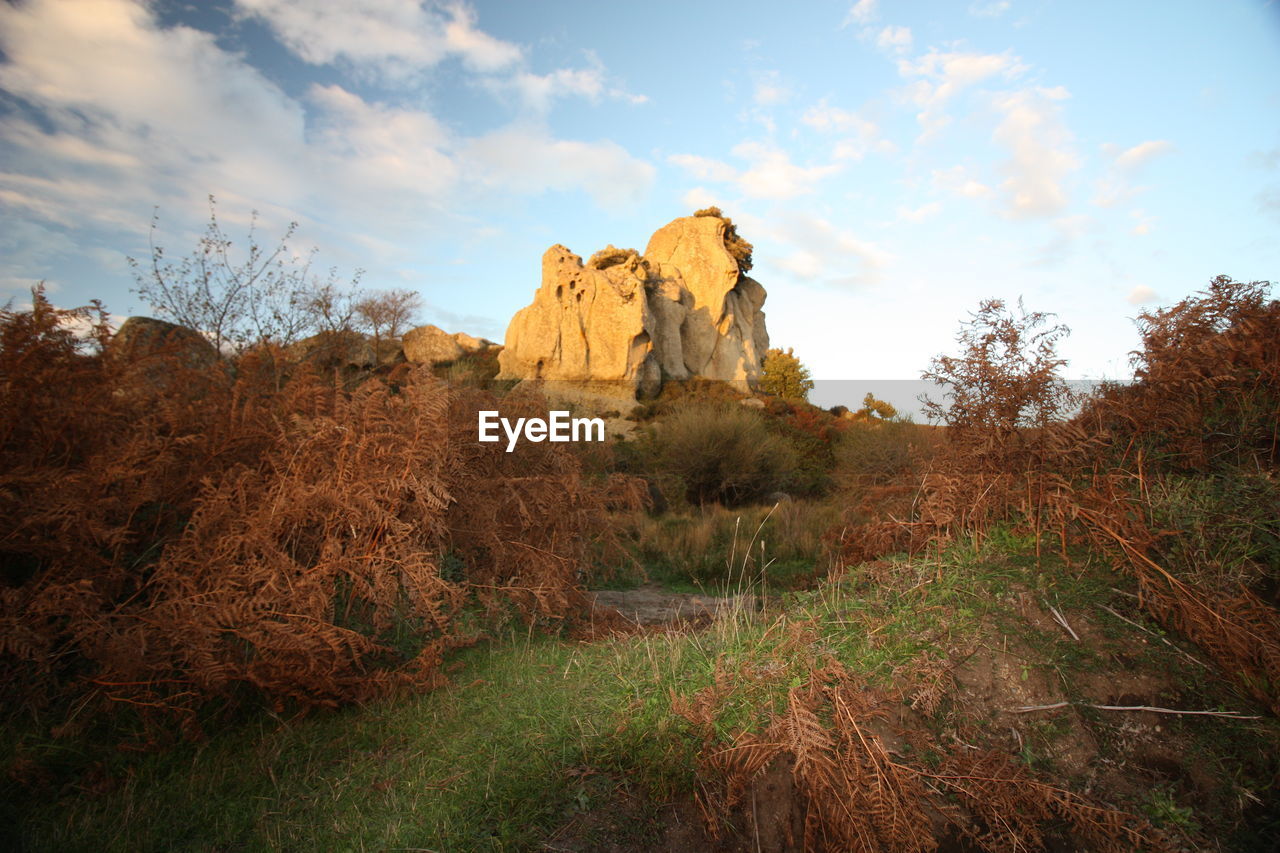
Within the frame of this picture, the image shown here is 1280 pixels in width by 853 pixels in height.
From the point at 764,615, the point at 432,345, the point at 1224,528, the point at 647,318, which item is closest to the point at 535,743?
the point at 764,615

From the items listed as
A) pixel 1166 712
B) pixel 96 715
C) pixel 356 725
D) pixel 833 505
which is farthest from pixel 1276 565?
pixel 833 505

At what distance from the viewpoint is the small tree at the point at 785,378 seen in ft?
135

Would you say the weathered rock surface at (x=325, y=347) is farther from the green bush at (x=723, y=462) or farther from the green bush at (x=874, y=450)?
the green bush at (x=874, y=450)

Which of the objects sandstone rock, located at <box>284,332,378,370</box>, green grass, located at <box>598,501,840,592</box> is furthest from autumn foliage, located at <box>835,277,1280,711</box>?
sandstone rock, located at <box>284,332,378,370</box>

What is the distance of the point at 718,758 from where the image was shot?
2.79 meters

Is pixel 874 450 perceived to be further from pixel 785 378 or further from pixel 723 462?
pixel 785 378

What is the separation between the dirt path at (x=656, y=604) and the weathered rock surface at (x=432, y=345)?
32.5m

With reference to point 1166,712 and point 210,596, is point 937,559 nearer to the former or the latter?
point 1166,712

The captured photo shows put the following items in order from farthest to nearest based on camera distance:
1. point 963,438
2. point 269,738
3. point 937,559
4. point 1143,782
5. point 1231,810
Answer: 1. point 963,438
2. point 937,559
3. point 269,738
4. point 1143,782
5. point 1231,810

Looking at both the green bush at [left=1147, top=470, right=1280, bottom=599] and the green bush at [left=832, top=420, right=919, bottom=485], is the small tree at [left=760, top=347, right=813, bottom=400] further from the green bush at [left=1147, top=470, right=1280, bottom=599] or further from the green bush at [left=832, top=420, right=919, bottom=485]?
the green bush at [left=1147, top=470, right=1280, bottom=599]

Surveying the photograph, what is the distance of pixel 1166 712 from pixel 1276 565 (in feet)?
3.22

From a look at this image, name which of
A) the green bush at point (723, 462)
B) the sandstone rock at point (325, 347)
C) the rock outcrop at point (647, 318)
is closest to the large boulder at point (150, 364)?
the sandstone rock at point (325, 347)

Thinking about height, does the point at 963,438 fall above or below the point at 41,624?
above

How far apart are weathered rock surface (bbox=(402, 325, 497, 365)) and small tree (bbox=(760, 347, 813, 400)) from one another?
18701mm
